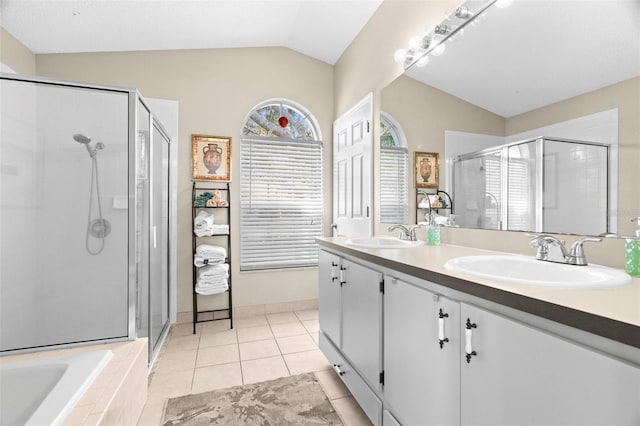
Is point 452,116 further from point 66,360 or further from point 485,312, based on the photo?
point 66,360

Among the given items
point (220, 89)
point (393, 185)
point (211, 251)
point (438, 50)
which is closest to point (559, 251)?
point (393, 185)

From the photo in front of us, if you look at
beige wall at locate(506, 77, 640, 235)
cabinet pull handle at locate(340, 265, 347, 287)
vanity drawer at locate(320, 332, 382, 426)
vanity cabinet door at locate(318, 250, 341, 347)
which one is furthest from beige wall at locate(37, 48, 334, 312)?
beige wall at locate(506, 77, 640, 235)

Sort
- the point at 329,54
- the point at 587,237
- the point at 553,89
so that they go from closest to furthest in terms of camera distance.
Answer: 1. the point at 587,237
2. the point at 553,89
3. the point at 329,54

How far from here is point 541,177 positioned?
128 centimetres

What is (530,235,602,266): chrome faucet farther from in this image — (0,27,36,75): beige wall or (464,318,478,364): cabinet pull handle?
(0,27,36,75): beige wall

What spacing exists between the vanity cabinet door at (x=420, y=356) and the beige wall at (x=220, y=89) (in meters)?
2.15

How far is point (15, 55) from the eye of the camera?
2.44 m

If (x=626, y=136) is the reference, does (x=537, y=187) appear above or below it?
below

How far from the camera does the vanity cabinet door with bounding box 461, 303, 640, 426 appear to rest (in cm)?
58

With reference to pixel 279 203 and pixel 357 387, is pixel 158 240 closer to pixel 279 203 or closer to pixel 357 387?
pixel 279 203

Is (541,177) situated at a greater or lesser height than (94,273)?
greater

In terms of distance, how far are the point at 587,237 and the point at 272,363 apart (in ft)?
6.65

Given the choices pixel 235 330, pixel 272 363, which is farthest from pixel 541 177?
pixel 235 330

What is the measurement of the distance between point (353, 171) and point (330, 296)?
1381mm
